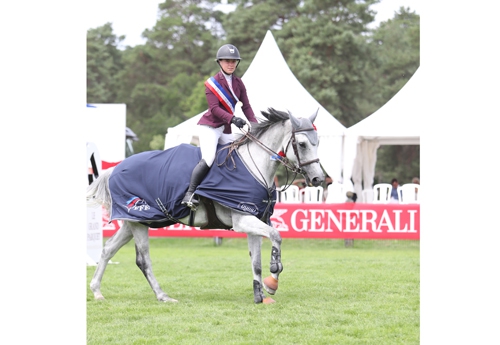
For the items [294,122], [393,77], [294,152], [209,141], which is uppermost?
[393,77]

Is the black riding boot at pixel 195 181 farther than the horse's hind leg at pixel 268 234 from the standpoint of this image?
Yes

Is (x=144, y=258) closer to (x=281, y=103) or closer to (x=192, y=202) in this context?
(x=192, y=202)

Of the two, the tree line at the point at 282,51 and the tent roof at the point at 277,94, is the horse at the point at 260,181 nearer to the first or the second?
the tent roof at the point at 277,94

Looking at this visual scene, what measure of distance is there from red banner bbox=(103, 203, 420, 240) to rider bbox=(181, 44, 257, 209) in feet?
30.1

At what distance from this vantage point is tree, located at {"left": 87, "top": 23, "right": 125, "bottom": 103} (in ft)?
185

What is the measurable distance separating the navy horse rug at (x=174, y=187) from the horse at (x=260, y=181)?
0.03 metres

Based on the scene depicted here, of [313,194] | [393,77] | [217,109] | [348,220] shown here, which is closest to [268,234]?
[217,109]

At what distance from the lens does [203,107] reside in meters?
48.5

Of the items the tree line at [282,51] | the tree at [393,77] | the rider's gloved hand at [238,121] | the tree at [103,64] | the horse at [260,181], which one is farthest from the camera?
the tree at [103,64]

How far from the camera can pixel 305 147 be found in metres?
8.62

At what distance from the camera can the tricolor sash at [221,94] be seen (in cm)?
886

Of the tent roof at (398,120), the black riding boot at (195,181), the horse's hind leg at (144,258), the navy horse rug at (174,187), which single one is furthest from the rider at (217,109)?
the tent roof at (398,120)

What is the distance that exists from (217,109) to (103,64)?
52.7 meters
